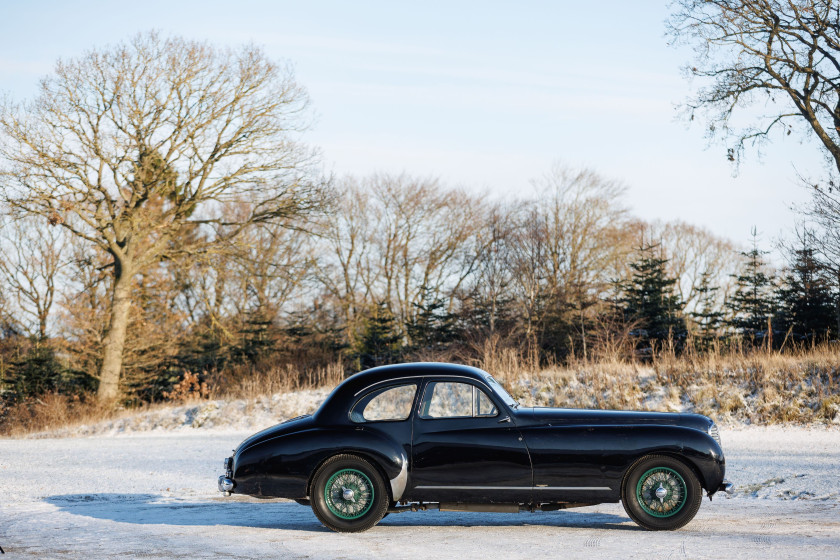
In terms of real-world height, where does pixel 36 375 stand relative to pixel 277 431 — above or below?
above

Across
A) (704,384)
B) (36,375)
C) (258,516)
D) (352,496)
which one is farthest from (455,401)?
(36,375)

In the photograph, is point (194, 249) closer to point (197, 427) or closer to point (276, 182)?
point (276, 182)

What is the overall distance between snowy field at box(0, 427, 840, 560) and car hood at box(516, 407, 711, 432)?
0.96m

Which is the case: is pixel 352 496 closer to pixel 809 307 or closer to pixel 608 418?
pixel 608 418

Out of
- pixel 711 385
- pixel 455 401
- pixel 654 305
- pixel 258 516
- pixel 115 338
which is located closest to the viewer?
pixel 455 401

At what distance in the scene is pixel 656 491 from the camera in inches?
292

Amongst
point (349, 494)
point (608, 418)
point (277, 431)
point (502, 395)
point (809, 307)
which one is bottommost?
point (349, 494)

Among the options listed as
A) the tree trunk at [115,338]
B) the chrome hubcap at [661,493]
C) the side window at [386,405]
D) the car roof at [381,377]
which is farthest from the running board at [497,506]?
the tree trunk at [115,338]

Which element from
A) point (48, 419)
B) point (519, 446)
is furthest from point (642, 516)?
point (48, 419)

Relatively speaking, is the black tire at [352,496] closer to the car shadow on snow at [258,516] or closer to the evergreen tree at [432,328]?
the car shadow on snow at [258,516]

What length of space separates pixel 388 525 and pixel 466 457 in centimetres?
121

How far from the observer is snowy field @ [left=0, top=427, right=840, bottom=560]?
6598mm

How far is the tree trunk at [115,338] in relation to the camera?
30.0 meters

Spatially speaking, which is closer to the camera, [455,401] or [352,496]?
[352,496]
